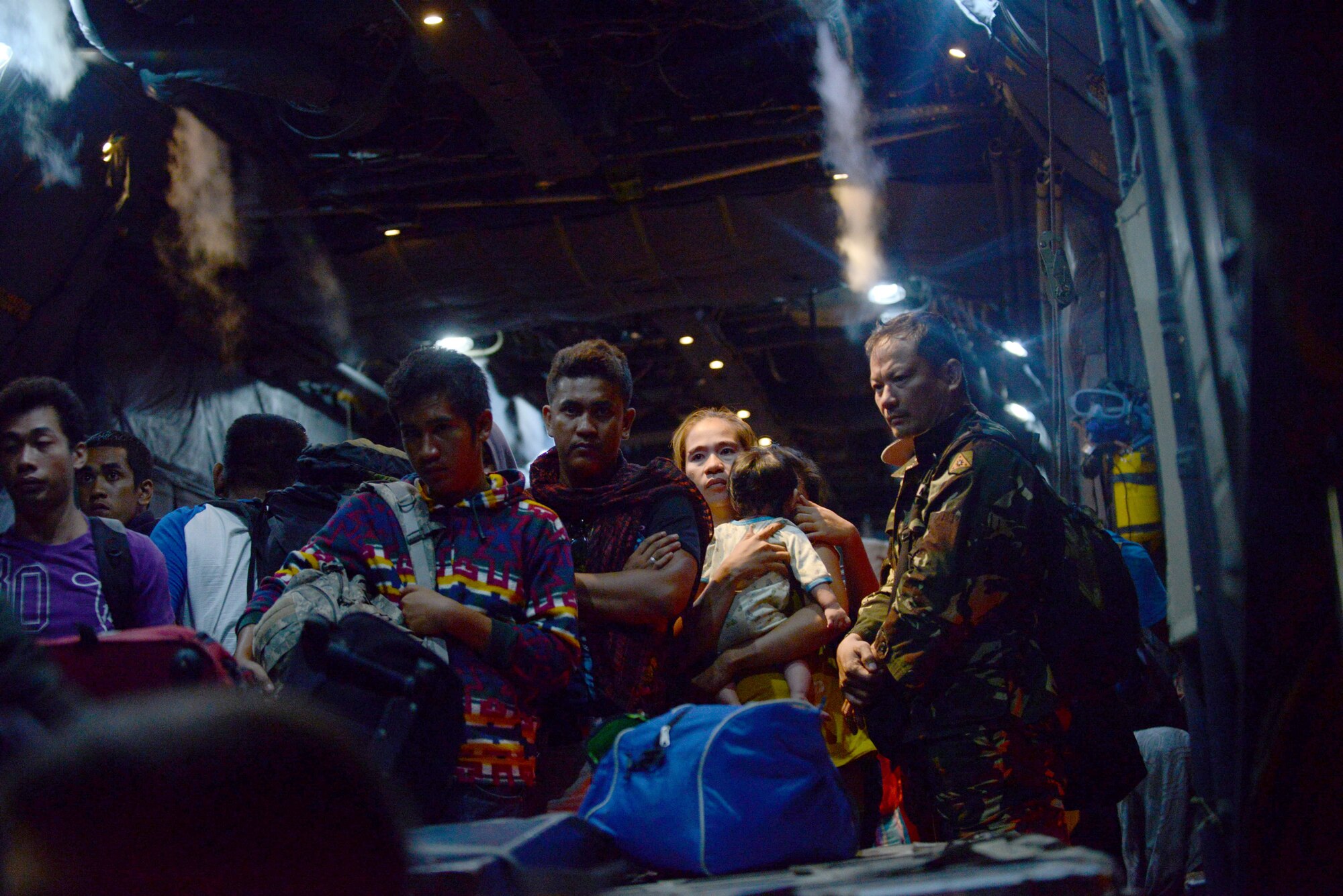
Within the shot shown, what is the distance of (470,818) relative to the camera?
2.51m

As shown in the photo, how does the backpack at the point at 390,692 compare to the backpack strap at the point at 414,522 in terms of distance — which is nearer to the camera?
the backpack at the point at 390,692

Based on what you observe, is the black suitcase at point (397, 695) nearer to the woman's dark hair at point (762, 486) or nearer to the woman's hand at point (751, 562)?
the woman's hand at point (751, 562)

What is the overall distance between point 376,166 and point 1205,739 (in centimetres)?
716

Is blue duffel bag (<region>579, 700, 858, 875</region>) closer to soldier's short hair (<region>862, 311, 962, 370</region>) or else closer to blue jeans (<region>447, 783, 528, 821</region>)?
blue jeans (<region>447, 783, 528, 821</region>)

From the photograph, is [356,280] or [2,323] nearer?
[2,323]

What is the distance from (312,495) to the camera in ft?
12.4

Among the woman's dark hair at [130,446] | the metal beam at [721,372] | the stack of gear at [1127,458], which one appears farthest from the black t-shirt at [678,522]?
the metal beam at [721,372]

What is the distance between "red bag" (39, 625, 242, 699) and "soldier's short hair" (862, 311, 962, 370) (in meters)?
2.38

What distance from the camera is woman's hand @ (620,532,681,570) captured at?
3.26 meters

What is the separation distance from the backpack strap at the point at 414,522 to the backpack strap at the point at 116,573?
37.9 inches

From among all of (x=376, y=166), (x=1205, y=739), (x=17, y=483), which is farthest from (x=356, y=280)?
A: (x=1205, y=739)

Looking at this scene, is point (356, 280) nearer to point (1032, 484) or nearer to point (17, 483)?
point (17, 483)

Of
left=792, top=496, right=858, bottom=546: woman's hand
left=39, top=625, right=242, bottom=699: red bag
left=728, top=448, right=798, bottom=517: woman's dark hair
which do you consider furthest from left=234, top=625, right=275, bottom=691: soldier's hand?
left=792, top=496, right=858, bottom=546: woman's hand

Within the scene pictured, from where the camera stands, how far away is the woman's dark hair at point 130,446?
16.6ft
